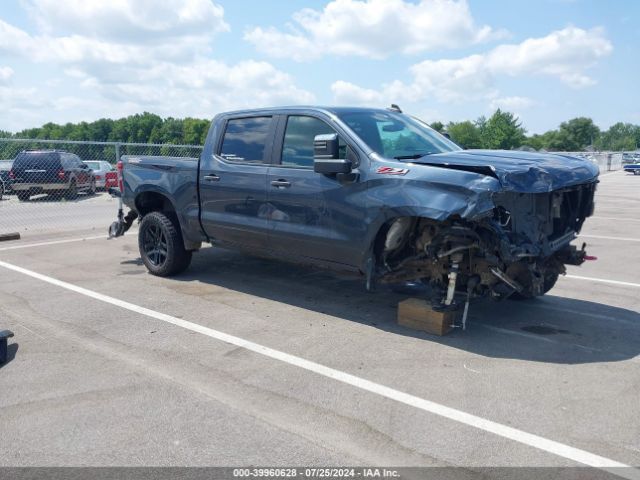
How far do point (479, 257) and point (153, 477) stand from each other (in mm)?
3165

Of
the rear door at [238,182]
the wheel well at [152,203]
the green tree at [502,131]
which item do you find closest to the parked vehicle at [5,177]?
the wheel well at [152,203]

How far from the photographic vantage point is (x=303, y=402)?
12.4 feet

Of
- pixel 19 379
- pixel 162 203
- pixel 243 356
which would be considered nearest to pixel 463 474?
pixel 243 356

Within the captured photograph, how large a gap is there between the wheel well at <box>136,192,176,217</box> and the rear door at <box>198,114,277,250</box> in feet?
3.15

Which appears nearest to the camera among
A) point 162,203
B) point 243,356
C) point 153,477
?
point 153,477

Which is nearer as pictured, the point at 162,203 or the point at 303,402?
the point at 303,402

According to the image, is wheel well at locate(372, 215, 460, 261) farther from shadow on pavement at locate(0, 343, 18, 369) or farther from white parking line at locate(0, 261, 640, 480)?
shadow on pavement at locate(0, 343, 18, 369)

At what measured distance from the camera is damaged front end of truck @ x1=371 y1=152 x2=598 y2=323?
449 cm

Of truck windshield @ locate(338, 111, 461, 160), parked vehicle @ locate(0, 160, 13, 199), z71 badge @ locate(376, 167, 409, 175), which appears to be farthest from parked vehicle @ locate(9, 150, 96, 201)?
z71 badge @ locate(376, 167, 409, 175)

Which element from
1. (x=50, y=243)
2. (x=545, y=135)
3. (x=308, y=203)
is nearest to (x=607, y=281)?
(x=308, y=203)

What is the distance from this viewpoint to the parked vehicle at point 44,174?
1646 centimetres

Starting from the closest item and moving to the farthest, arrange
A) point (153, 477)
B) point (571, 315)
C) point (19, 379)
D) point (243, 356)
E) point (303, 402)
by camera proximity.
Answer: point (153, 477), point (303, 402), point (19, 379), point (243, 356), point (571, 315)

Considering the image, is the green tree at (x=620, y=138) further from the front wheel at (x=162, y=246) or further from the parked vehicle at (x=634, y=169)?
the front wheel at (x=162, y=246)

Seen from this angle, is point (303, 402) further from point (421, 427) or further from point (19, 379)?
point (19, 379)
